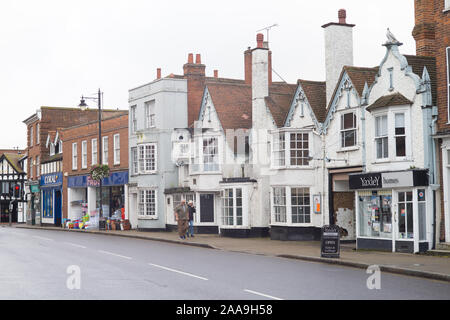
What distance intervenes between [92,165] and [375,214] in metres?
28.8

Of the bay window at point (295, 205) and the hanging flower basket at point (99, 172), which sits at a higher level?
the hanging flower basket at point (99, 172)

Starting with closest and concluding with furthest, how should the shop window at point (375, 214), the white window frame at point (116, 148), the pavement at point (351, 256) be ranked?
the pavement at point (351, 256) < the shop window at point (375, 214) < the white window frame at point (116, 148)

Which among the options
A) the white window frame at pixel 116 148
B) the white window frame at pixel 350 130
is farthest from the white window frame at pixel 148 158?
the white window frame at pixel 350 130

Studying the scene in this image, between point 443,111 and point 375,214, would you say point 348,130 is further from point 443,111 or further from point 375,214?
point 443,111

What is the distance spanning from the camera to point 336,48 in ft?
93.2

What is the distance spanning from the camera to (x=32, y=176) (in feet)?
205

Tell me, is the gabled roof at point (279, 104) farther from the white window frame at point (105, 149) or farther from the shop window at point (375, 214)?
the white window frame at point (105, 149)

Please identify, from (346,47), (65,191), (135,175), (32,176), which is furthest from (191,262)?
(32,176)

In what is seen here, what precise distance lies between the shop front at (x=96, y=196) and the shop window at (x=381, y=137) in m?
21.1

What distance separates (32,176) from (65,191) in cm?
1016

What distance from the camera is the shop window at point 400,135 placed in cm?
2295

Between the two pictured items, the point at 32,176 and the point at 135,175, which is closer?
the point at 135,175

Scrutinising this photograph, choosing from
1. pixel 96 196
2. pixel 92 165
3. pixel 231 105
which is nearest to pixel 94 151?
pixel 92 165
